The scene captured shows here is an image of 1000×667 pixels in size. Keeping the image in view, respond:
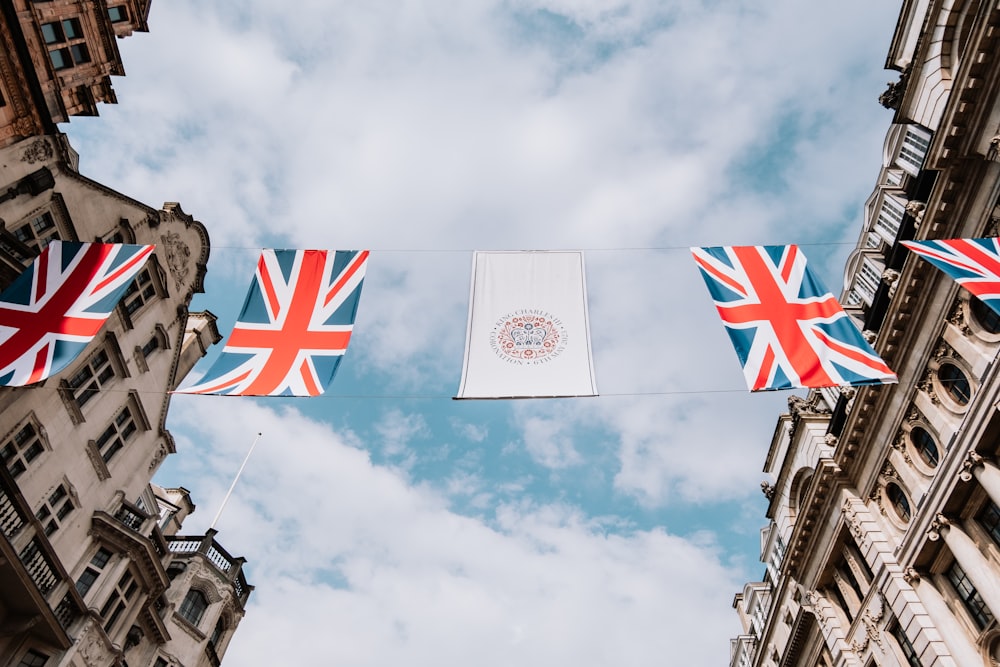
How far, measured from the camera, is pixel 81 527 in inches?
1118

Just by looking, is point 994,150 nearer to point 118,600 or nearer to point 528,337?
point 528,337

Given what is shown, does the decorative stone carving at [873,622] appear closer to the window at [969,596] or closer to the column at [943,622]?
the column at [943,622]

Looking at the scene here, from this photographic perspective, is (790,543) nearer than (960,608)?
No

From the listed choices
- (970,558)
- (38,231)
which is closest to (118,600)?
(38,231)

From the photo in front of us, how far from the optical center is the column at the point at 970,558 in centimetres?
1964

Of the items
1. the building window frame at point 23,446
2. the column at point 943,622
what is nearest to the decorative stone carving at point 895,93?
the column at point 943,622

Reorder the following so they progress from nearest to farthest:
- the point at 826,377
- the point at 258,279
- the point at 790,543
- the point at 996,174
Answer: the point at 826,377 → the point at 258,279 → the point at 996,174 → the point at 790,543

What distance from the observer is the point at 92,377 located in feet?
97.6

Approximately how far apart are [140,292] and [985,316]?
3831cm

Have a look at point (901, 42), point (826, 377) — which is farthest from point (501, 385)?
point (901, 42)

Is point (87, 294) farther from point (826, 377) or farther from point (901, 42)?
point (901, 42)

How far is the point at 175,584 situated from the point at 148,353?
13.2m

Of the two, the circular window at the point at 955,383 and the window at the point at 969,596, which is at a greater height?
the circular window at the point at 955,383

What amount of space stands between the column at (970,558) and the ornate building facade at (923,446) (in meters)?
0.05
